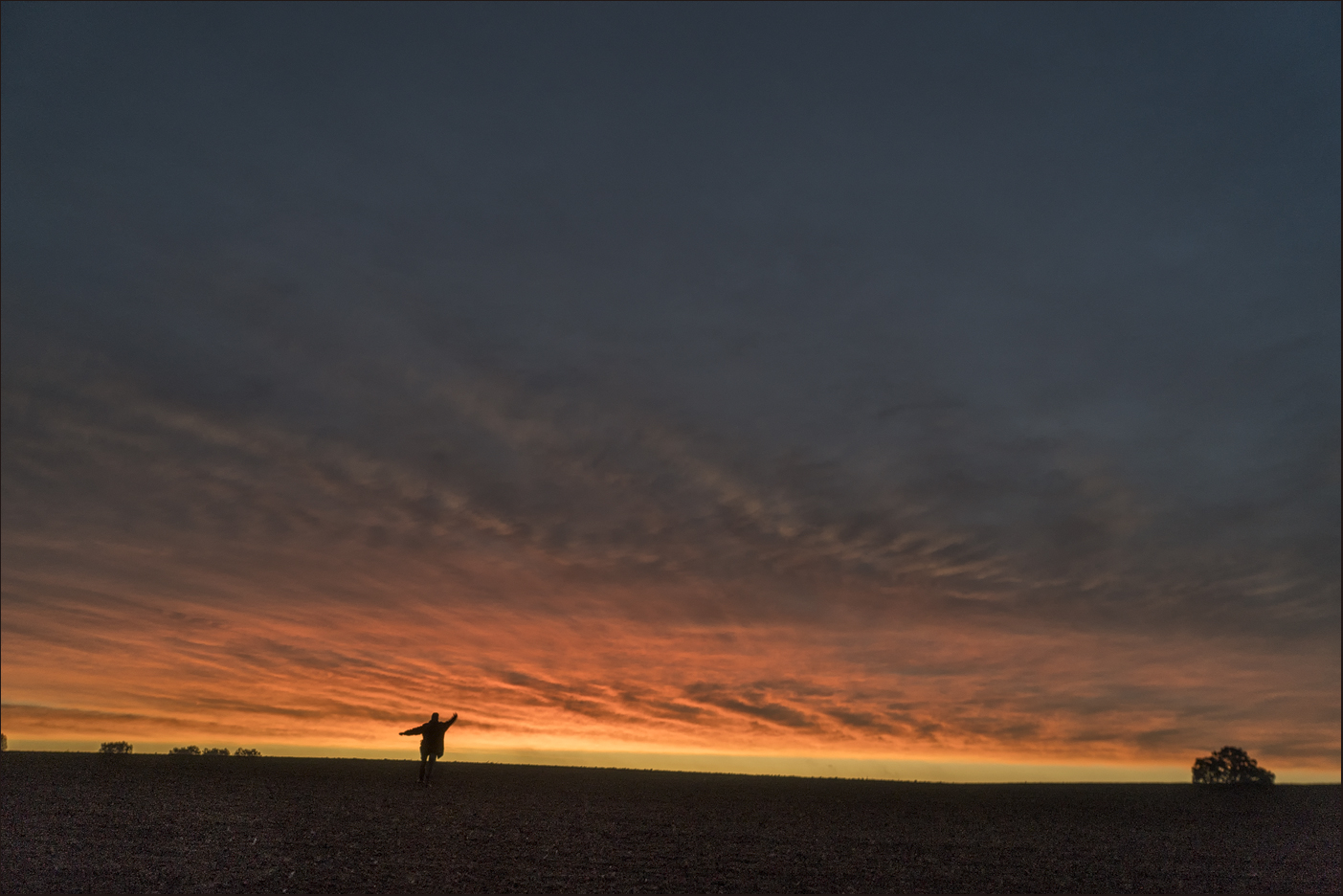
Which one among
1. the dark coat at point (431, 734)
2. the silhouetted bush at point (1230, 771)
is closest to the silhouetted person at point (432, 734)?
the dark coat at point (431, 734)

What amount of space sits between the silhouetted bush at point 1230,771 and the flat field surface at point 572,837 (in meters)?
9.18

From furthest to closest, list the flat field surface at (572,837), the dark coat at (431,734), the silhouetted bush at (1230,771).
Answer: the silhouetted bush at (1230,771) → the dark coat at (431,734) → the flat field surface at (572,837)

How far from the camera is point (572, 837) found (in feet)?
84.0

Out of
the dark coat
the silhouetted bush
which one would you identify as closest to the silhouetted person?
the dark coat

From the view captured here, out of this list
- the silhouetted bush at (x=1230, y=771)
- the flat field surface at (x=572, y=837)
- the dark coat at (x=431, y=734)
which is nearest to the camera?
the flat field surface at (x=572, y=837)

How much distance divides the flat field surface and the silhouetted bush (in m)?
9.18

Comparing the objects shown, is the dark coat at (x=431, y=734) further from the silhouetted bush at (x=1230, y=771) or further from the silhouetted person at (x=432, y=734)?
the silhouetted bush at (x=1230, y=771)

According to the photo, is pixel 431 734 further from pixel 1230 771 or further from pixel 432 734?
pixel 1230 771

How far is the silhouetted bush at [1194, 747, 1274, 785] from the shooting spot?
49344 millimetres

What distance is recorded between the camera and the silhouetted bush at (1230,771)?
4934 cm

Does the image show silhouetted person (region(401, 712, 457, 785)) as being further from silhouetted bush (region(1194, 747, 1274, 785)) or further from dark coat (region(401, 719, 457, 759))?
silhouetted bush (region(1194, 747, 1274, 785))

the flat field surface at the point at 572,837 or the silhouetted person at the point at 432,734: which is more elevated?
the silhouetted person at the point at 432,734

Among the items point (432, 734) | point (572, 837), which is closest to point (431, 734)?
point (432, 734)

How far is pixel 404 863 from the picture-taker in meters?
21.1
